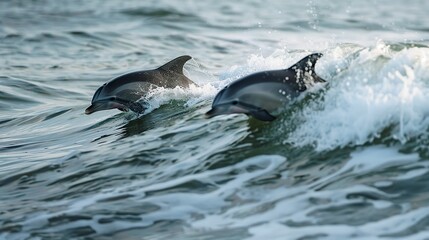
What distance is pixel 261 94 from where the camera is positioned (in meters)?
7.68

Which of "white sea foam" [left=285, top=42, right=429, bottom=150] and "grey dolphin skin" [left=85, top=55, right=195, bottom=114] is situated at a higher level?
"white sea foam" [left=285, top=42, right=429, bottom=150]

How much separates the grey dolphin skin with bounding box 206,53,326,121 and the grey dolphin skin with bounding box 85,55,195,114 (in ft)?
5.97

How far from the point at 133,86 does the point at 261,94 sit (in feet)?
6.92

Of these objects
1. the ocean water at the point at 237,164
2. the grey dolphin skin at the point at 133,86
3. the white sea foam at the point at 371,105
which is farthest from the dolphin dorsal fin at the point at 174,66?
the white sea foam at the point at 371,105

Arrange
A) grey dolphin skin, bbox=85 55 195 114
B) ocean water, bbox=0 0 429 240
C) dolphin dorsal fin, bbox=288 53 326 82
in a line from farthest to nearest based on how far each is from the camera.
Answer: grey dolphin skin, bbox=85 55 195 114, dolphin dorsal fin, bbox=288 53 326 82, ocean water, bbox=0 0 429 240

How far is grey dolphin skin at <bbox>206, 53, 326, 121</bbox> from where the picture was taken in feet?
25.1

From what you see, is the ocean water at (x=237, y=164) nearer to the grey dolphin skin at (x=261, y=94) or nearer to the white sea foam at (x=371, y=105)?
the white sea foam at (x=371, y=105)

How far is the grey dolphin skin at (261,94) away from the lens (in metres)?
7.65

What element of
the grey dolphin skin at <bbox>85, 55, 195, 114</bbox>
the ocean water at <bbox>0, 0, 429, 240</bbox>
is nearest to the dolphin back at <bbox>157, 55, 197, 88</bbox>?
the grey dolphin skin at <bbox>85, 55, 195, 114</bbox>

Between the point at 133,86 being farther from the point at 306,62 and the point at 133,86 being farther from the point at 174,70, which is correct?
the point at 306,62

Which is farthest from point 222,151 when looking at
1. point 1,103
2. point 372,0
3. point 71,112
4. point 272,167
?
point 372,0

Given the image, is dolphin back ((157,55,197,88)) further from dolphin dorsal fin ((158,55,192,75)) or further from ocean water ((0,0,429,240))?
ocean water ((0,0,429,240))

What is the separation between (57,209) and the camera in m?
7.01

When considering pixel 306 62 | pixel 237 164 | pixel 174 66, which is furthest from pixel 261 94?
pixel 174 66
